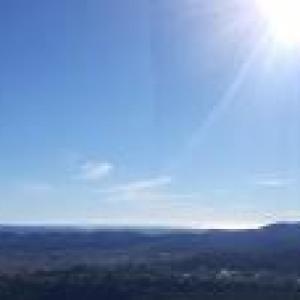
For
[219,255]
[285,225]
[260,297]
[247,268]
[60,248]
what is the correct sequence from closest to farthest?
[260,297], [247,268], [219,255], [60,248], [285,225]

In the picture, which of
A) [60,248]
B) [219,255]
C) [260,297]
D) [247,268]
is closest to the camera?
[260,297]

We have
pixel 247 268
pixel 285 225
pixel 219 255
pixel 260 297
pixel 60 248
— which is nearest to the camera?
pixel 260 297

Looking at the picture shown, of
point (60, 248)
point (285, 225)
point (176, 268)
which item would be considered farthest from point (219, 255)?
point (285, 225)

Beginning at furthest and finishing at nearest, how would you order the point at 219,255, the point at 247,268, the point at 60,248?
the point at 60,248, the point at 219,255, the point at 247,268

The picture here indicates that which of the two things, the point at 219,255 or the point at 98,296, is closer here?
the point at 98,296

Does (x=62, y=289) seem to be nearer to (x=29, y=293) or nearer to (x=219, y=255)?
(x=29, y=293)

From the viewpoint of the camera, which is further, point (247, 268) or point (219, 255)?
point (219, 255)

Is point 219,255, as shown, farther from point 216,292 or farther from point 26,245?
point 26,245

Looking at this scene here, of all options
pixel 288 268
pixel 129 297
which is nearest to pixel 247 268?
pixel 288 268

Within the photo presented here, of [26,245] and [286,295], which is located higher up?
[26,245]
